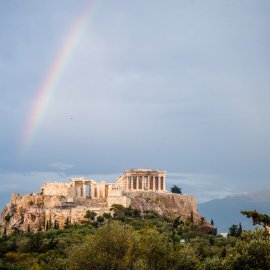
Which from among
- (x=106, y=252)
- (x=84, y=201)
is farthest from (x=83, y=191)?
(x=106, y=252)

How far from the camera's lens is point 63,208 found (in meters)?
106

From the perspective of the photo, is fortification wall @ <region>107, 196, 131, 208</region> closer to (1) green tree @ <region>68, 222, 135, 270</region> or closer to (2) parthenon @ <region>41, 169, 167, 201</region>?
(2) parthenon @ <region>41, 169, 167, 201</region>

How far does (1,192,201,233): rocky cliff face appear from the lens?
103188 mm

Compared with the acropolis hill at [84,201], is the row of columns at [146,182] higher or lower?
higher

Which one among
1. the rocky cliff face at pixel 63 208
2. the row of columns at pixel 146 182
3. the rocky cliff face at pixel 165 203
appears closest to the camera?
the rocky cliff face at pixel 63 208

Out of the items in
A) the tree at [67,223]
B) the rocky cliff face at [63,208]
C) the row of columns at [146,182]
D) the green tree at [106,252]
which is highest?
the row of columns at [146,182]

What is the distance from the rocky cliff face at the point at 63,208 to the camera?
10319 cm

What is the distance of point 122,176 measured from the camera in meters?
130

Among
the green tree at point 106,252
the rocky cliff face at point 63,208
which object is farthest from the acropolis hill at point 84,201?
the green tree at point 106,252

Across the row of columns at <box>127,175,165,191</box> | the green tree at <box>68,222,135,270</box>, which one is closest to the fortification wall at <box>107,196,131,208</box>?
the row of columns at <box>127,175,165,191</box>

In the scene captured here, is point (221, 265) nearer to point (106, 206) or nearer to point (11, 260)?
point (11, 260)

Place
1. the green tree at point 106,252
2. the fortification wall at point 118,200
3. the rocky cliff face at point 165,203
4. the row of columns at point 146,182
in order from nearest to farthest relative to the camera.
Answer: the green tree at point 106,252 < the fortification wall at point 118,200 < the rocky cliff face at point 165,203 < the row of columns at point 146,182

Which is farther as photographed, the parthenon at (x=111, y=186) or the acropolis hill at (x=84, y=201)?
the parthenon at (x=111, y=186)

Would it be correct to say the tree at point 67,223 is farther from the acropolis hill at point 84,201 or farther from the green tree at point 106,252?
the green tree at point 106,252
